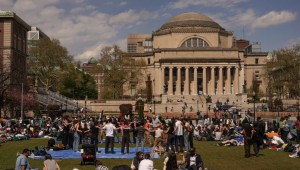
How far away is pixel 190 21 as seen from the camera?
117 m

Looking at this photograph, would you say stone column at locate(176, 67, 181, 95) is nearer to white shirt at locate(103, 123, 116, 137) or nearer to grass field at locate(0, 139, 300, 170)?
grass field at locate(0, 139, 300, 170)

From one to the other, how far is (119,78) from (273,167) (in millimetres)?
70299

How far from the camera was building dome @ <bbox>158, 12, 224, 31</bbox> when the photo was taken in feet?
382

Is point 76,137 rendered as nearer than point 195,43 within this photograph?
Yes

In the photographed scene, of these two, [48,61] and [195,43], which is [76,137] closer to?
[48,61]

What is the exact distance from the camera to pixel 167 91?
355 ft

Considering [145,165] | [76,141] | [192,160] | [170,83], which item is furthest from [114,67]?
[145,165]

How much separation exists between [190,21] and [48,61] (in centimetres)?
4545

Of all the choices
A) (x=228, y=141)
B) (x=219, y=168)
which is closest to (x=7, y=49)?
(x=228, y=141)

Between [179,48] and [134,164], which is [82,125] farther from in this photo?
[179,48]

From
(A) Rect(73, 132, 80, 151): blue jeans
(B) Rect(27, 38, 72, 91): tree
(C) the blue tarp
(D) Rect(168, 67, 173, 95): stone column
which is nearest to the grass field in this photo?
(C) the blue tarp

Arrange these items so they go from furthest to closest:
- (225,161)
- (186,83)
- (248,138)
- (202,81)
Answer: (202,81)
(186,83)
(248,138)
(225,161)

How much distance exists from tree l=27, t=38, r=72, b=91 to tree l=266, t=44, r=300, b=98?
39658 millimetres

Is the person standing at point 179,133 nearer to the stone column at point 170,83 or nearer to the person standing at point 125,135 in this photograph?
the person standing at point 125,135
